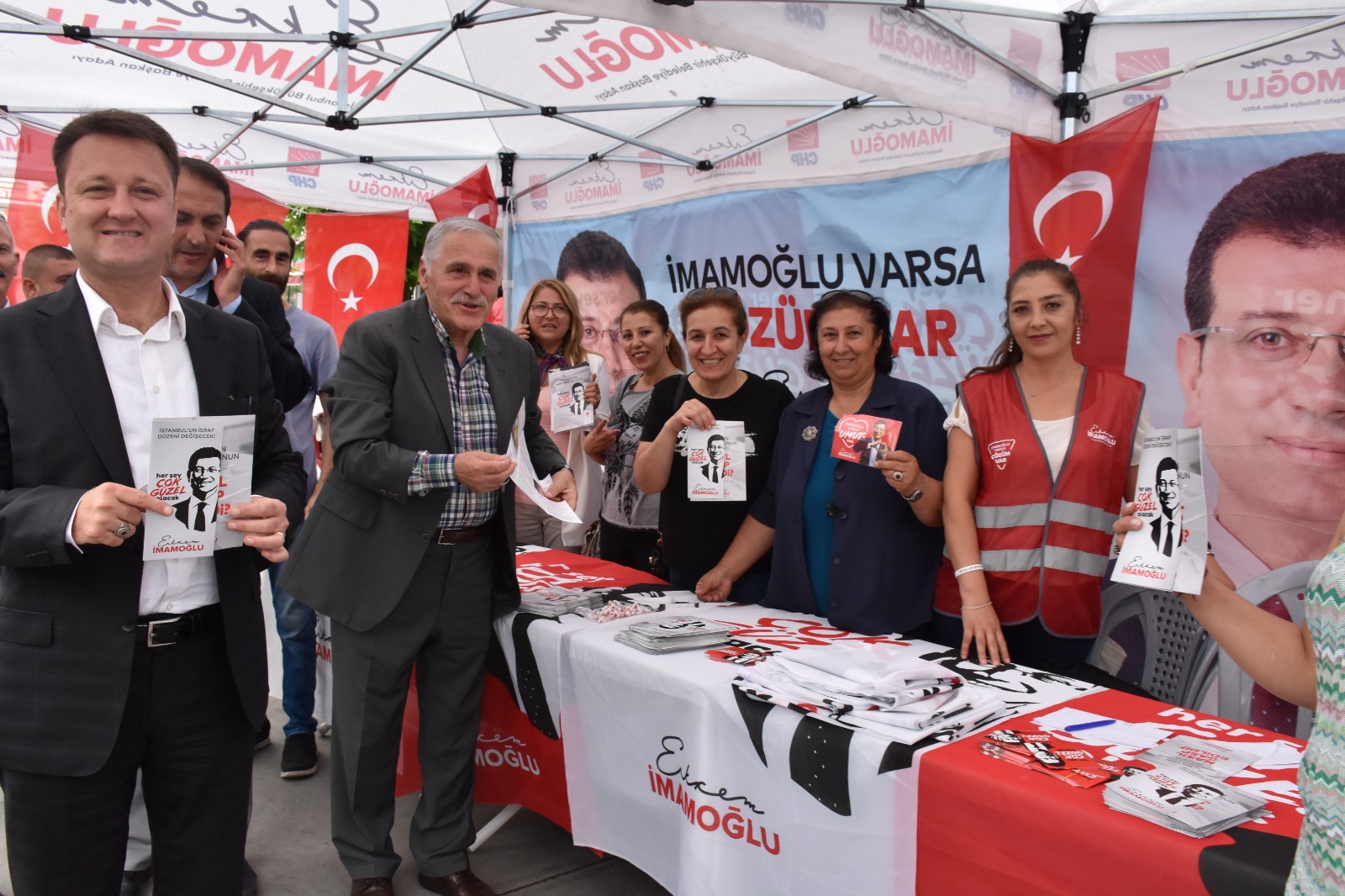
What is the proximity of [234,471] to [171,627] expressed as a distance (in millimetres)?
370

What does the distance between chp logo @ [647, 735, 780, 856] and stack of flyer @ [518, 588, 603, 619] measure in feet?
2.22

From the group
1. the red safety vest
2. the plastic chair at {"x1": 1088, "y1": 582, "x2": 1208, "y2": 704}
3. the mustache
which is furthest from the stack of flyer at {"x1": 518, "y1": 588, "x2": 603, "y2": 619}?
the plastic chair at {"x1": 1088, "y1": 582, "x2": 1208, "y2": 704}

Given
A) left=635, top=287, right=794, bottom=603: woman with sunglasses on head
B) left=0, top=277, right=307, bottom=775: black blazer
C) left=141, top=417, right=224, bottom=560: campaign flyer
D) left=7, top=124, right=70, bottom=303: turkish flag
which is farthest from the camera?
left=7, top=124, right=70, bottom=303: turkish flag

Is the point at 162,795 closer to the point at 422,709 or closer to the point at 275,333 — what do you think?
the point at 422,709

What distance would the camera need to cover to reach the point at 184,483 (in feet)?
5.04

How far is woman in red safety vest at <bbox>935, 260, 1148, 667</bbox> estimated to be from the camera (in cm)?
244

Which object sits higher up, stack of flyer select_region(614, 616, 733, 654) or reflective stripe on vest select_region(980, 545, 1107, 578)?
reflective stripe on vest select_region(980, 545, 1107, 578)

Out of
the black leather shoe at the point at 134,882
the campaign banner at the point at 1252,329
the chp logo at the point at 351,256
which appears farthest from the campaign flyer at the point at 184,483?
the chp logo at the point at 351,256

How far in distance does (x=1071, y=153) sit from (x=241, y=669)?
3405mm

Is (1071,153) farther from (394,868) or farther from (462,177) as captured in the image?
(462,177)

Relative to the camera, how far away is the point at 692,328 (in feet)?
→ 10.6

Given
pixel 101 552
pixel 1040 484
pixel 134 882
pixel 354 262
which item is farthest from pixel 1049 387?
pixel 354 262

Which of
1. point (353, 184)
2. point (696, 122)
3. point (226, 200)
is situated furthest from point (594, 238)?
point (226, 200)

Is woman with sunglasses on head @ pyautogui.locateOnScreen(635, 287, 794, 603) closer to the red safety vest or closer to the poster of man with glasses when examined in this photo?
the red safety vest
